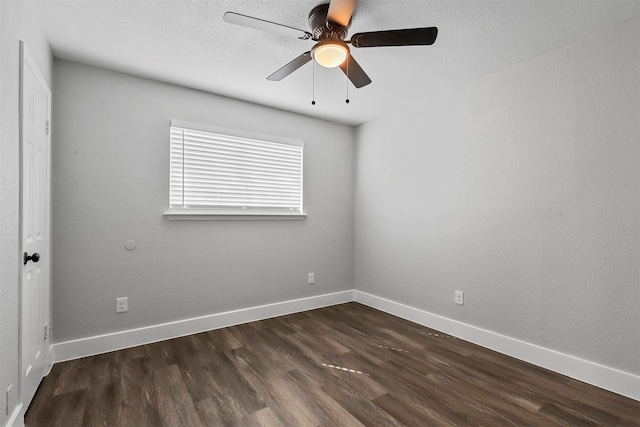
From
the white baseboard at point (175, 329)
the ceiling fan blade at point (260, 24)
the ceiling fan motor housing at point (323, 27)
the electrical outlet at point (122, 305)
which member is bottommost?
the white baseboard at point (175, 329)

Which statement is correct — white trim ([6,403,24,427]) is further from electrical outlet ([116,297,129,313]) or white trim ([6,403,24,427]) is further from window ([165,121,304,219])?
window ([165,121,304,219])

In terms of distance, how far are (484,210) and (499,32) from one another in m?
1.38

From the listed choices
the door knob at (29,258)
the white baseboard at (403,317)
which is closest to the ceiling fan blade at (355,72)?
the door knob at (29,258)

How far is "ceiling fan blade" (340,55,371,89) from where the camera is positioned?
2.00m

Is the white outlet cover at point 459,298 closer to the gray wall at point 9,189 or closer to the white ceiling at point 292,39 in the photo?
the white ceiling at point 292,39

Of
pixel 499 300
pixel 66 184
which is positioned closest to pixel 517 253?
pixel 499 300

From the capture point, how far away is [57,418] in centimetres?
169

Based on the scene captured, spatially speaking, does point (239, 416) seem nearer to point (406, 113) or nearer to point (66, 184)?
point (66, 184)

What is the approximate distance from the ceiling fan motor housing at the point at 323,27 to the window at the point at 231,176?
1.62 meters

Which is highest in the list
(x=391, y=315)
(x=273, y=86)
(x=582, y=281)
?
(x=273, y=86)

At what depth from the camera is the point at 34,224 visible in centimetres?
188

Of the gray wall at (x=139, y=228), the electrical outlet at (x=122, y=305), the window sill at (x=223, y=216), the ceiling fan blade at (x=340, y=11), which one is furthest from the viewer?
the window sill at (x=223, y=216)

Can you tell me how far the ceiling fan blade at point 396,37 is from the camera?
5.45ft

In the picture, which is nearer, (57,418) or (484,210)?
(57,418)
